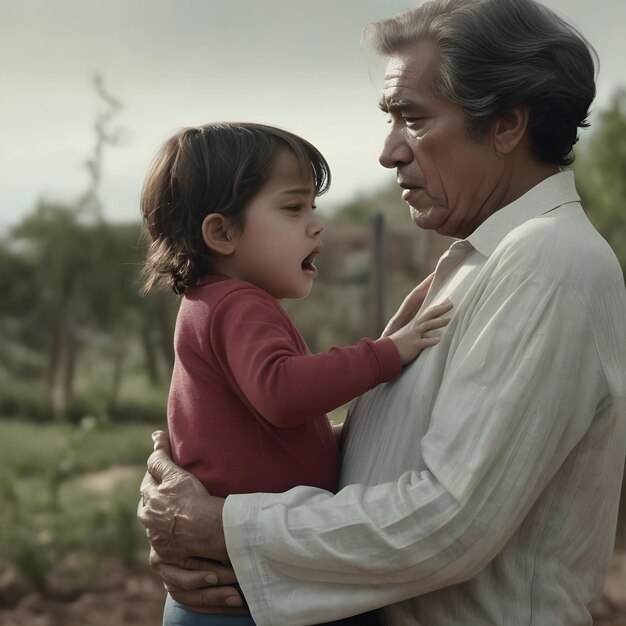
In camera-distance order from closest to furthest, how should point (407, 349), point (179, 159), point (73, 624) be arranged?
point (407, 349) → point (179, 159) → point (73, 624)

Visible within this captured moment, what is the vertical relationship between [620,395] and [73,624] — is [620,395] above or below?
above

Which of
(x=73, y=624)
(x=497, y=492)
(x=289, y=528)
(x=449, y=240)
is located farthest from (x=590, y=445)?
(x=73, y=624)

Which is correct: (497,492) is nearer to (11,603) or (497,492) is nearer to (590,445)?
(590,445)

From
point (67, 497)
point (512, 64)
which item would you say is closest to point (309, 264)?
point (512, 64)

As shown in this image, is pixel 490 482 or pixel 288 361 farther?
pixel 288 361

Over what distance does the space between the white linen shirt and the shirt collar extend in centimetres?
4

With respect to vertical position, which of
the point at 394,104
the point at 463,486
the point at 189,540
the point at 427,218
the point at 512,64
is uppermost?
the point at 512,64

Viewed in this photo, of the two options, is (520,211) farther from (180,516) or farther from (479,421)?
(180,516)

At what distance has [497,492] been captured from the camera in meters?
1.84

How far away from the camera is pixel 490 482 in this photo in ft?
6.05

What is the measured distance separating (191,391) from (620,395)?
33.6 inches

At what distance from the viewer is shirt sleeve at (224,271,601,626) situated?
1845 millimetres

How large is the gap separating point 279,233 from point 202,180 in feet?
0.67

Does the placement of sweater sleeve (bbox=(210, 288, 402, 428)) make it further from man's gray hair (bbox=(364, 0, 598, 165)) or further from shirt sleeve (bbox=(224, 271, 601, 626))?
man's gray hair (bbox=(364, 0, 598, 165))
